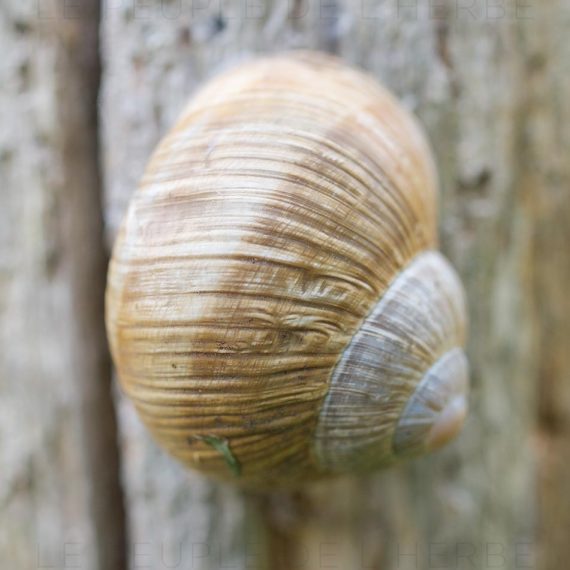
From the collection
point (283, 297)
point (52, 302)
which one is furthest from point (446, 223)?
point (52, 302)

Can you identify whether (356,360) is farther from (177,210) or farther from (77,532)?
(77,532)

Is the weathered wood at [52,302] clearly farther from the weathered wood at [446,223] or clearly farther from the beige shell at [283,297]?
the beige shell at [283,297]

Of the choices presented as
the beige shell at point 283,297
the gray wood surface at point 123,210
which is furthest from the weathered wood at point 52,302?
the beige shell at point 283,297

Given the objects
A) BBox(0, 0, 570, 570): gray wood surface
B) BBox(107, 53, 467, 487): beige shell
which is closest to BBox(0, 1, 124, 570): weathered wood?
BBox(0, 0, 570, 570): gray wood surface

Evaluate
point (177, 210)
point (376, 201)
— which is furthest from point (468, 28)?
point (177, 210)

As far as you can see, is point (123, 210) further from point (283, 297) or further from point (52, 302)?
point (283, 297)

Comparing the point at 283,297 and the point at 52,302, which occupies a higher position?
the point at 52,302
